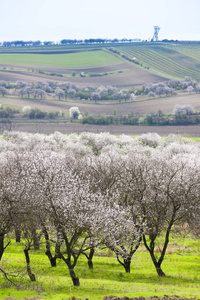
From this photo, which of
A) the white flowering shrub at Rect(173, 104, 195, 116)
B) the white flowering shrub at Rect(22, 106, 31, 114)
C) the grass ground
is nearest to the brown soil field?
the white flowering shrub at Rect(173, 104, 195, 116)

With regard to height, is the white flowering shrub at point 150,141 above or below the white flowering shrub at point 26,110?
below

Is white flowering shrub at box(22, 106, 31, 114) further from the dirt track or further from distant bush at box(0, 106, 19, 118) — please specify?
the dirt track

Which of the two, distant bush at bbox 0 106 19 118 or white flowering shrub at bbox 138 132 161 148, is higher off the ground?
distant bush at bbox 0 106 19 118

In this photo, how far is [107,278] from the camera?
1282 inches

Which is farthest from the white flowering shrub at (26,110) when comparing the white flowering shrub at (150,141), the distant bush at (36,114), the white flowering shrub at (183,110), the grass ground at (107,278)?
the grass ground at (107,278)

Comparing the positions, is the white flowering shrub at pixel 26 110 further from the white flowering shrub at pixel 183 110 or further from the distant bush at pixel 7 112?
the white flowering shrub at pixel 183 110

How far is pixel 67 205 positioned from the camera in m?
27.7

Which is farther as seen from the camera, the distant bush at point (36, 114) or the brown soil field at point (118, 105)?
the brown soil field at point (118, 105)

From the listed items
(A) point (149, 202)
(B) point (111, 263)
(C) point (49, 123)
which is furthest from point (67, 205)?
(C) point (49, 123)

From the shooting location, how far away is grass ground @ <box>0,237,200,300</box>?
26094 mm

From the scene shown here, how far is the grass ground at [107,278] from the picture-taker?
2609 centimetres

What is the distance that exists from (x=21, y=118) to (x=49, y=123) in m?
15.1

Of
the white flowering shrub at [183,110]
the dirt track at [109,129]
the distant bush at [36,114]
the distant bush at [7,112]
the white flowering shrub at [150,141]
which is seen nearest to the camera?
the white flowering shrub at [150,141]

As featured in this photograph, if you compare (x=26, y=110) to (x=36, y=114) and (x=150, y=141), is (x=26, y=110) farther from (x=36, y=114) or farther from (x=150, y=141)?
(x=150, y=141)
